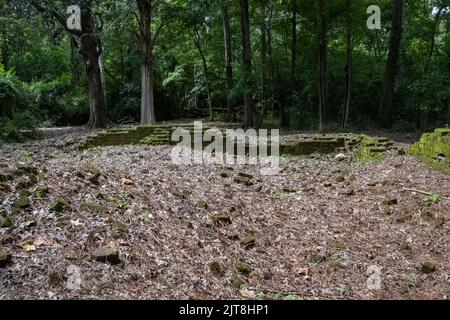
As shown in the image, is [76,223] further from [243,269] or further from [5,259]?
[243,269]

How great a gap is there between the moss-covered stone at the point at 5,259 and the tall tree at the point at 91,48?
11445 mm

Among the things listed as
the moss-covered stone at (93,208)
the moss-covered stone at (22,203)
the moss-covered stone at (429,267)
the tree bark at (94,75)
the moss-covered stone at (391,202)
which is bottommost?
the moss-covered stone at (429,267)

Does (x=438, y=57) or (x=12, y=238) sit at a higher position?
(x=438, y=57)

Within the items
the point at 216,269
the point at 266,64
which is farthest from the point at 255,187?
the point at 266,64

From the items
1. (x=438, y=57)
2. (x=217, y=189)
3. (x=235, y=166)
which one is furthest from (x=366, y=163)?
(x=438, y=57)

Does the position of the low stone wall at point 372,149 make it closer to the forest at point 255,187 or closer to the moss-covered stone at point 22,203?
the forest at point 255,187

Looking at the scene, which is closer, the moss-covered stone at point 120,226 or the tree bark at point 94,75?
the moss-covered stone at point 120,226

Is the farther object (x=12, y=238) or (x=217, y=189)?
(x=217, y=189)

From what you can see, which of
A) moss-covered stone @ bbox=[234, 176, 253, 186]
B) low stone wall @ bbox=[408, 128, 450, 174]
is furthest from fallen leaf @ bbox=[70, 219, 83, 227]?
low stone wall @ bbox=[408, 128, 450, 174]

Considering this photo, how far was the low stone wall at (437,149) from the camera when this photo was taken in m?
5.98

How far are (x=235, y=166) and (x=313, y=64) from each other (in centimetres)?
770

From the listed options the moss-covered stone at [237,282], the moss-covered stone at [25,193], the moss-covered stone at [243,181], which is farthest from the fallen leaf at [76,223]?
the moss-covered stone at [243,181]

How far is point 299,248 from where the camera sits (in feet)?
13.6
